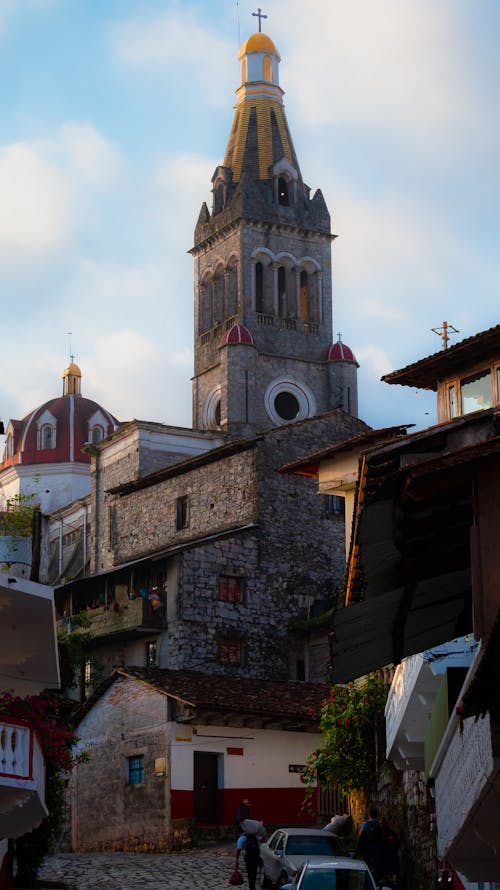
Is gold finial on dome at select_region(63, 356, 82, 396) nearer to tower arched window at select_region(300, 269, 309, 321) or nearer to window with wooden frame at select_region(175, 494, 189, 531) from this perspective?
tower arched window at select_region(300, 269, 309, 321)

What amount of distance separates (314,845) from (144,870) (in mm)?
5142

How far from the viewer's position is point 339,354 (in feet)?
253

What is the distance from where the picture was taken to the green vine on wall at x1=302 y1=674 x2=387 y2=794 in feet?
97.6

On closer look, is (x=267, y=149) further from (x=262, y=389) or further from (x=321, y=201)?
(x=262, y=389)

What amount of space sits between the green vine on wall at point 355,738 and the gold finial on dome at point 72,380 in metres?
60.8

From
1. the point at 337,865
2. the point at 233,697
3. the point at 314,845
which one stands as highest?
the point at 233,697

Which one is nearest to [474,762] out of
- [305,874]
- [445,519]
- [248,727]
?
[445,519]

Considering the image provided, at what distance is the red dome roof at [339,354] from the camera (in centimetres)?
7675

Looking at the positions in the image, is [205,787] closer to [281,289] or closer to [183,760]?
[183,760]

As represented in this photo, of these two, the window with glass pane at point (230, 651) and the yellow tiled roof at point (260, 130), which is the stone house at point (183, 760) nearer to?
the window with glass pane at point (230, 651)

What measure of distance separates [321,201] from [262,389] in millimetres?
11950

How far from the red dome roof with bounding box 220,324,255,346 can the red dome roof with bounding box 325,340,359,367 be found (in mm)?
4317

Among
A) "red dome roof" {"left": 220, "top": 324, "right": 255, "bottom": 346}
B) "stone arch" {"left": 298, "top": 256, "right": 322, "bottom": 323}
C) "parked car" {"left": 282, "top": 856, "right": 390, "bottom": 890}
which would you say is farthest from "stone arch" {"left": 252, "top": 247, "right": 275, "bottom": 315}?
"parked car" {"left": 282, "top": 856, "right": 390, "bottom": 890}

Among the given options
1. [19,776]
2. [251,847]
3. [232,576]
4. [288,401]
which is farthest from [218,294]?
[19,776]
